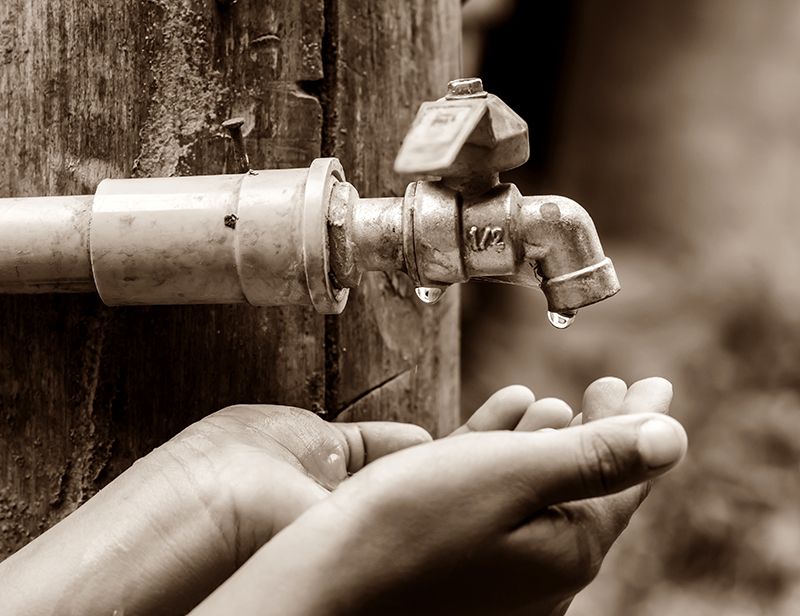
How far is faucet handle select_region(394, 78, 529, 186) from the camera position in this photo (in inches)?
25.6

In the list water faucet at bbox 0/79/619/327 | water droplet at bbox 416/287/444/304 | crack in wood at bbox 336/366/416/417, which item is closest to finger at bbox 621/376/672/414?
water faucet at bbox 0/79/619/327

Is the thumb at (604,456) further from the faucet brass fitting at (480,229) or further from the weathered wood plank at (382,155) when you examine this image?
the weathered wood plank at (382,155)

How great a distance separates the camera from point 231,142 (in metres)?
0.94

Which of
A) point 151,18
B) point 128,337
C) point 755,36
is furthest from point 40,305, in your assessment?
point 755,36

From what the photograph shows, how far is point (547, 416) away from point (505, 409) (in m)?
0.05

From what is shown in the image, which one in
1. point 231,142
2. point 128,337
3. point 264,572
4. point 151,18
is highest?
point 151,18

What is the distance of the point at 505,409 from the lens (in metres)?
0.94

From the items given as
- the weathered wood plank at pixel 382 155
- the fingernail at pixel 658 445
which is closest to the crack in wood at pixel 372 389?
the weathered wood plank at pixel 382 155

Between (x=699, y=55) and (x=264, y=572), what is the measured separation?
6.56 feet

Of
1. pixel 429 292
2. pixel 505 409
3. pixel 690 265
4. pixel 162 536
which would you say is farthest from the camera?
pixel 690 265

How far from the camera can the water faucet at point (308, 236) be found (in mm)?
763

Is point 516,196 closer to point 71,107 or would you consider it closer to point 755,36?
point 71,107

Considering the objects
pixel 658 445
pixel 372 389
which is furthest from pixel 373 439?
pixel 658 445

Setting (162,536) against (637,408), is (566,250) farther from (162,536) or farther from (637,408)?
(162,536)
